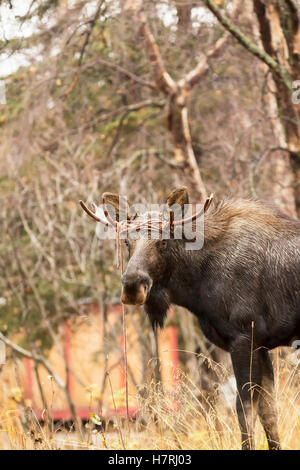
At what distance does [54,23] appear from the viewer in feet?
32.7

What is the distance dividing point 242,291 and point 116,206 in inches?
39.5

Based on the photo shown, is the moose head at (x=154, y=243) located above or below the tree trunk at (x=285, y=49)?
below

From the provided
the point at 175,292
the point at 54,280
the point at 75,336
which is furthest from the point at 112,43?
the point at 175,292

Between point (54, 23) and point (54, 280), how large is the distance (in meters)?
4.85

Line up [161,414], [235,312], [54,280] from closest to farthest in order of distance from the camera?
[235,312] < [161,414] < [54,280]

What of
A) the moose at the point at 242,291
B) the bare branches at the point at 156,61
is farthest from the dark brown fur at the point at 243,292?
the bare branches at the point at 156,61

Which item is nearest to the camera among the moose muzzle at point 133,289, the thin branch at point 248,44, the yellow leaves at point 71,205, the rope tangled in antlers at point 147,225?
the moose muzzle at point 133,289

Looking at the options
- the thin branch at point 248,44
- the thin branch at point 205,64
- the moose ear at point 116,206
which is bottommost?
the moose ear at point 116,206

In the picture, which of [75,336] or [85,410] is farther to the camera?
[85,410]

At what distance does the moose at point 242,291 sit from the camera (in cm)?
475

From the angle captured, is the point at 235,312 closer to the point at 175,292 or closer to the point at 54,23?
the point at 175,292

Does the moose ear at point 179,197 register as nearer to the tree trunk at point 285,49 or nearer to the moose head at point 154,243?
the moose head at point 154,243

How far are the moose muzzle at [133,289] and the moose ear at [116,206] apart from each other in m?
0.64

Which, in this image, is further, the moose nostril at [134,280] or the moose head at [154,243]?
the moose head at [154,243]
